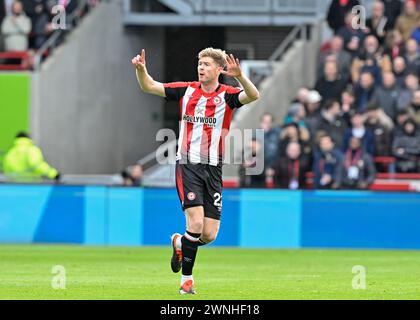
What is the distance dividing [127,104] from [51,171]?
7.06 metres

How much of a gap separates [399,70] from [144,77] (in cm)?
1287

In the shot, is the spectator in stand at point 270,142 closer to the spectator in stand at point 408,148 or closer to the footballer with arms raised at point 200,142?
the spectator in stand at point 408,148

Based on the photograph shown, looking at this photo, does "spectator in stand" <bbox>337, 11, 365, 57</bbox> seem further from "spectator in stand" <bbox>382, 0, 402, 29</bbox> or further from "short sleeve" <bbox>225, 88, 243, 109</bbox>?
"short sleeve" <bbox>225, 88, 243, 109</bbox>

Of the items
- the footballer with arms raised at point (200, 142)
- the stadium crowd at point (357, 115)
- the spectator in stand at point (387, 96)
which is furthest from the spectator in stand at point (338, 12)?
the footballer with arms raised at point (200, 142)

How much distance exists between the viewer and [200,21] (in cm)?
3061

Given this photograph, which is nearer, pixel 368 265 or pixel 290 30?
pixel 368 265

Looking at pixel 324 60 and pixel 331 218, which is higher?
pixel 324 60

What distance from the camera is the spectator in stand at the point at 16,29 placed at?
2945 cm

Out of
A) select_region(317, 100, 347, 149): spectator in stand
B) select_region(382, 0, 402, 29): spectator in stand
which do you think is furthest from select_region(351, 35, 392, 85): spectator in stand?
select_region(317, 100, 347, 149): spectator in stand

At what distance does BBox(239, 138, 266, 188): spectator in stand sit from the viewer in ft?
80.7

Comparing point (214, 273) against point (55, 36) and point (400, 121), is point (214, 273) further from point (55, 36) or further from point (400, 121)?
point (55, 36)

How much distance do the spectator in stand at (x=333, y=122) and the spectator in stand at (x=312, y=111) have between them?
11cm
